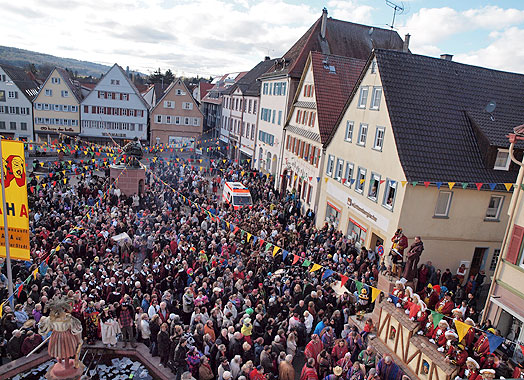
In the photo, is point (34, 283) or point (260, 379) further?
point (34, 283)

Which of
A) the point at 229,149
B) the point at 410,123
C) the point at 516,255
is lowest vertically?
the point at 229,149

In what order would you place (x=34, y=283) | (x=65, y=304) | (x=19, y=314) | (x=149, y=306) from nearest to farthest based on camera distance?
1. (x=65, y=304)
2. (x=19, y=314)
3. (x=149, y=306)
4. (x=34, y=283)

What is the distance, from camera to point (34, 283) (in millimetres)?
13656

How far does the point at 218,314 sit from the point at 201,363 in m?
1.73

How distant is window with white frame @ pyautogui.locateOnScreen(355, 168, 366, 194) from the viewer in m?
21.3

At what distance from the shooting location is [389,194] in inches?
748

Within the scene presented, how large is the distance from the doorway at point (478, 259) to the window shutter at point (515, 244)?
5.93 meters

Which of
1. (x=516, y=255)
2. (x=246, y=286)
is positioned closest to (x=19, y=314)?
(x=246, y=286)

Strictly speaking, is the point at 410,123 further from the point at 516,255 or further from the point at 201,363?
the point at 201,363

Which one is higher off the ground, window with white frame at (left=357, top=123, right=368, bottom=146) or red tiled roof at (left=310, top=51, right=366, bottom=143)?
red tiled roof at (left=310, top=51, right=366, bottom=143)

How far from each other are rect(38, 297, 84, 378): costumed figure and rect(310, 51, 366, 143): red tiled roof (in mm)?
21926

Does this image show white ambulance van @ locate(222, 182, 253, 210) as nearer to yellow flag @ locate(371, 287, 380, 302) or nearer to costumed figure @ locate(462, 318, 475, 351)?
yellow flag @ locate(371, 287, 380, 302)

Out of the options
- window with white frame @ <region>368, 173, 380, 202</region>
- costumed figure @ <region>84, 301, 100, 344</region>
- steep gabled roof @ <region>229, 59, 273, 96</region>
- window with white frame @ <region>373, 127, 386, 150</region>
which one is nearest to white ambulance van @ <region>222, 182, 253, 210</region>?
window with white frame @ <region>368, 173, 380, 202</region>

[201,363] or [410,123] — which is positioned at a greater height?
[410,123]
